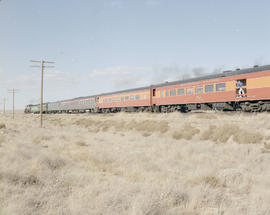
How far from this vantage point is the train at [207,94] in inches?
798

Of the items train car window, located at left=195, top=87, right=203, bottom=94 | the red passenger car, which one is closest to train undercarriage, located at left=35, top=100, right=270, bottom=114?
the red passenger car

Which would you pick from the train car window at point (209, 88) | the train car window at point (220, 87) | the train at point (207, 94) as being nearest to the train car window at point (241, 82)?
the train at point (207, 94)

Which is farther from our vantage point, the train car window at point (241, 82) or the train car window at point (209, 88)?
the train car window at point (209, 88)

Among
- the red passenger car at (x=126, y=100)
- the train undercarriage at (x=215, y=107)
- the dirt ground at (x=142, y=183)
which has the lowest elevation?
the dirt ground at (x=142, y=183)

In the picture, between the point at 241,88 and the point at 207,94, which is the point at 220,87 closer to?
the point at 207,94

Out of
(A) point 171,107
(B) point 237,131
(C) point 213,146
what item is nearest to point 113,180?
(C) point 213,146

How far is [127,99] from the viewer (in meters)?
38.7

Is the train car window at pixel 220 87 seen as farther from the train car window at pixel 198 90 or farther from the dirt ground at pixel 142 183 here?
the dirt ground at pixel 142 183

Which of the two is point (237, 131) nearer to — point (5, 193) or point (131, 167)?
point (131, 167)

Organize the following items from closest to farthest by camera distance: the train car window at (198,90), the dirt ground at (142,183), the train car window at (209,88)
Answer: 1. the dirt ground at (142,183)
2. the train car window at (209,88)
3. the train car window at (198,90)

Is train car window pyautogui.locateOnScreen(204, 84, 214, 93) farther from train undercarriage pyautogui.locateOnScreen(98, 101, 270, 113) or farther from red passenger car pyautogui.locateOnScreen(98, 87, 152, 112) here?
red passenger car pyautogui.locateOnScreen(98, 87, 152, 112)

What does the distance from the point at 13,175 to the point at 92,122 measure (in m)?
24.8

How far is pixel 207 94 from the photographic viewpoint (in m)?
24.8

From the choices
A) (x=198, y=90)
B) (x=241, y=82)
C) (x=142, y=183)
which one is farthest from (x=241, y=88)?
(x=142, y=183)
